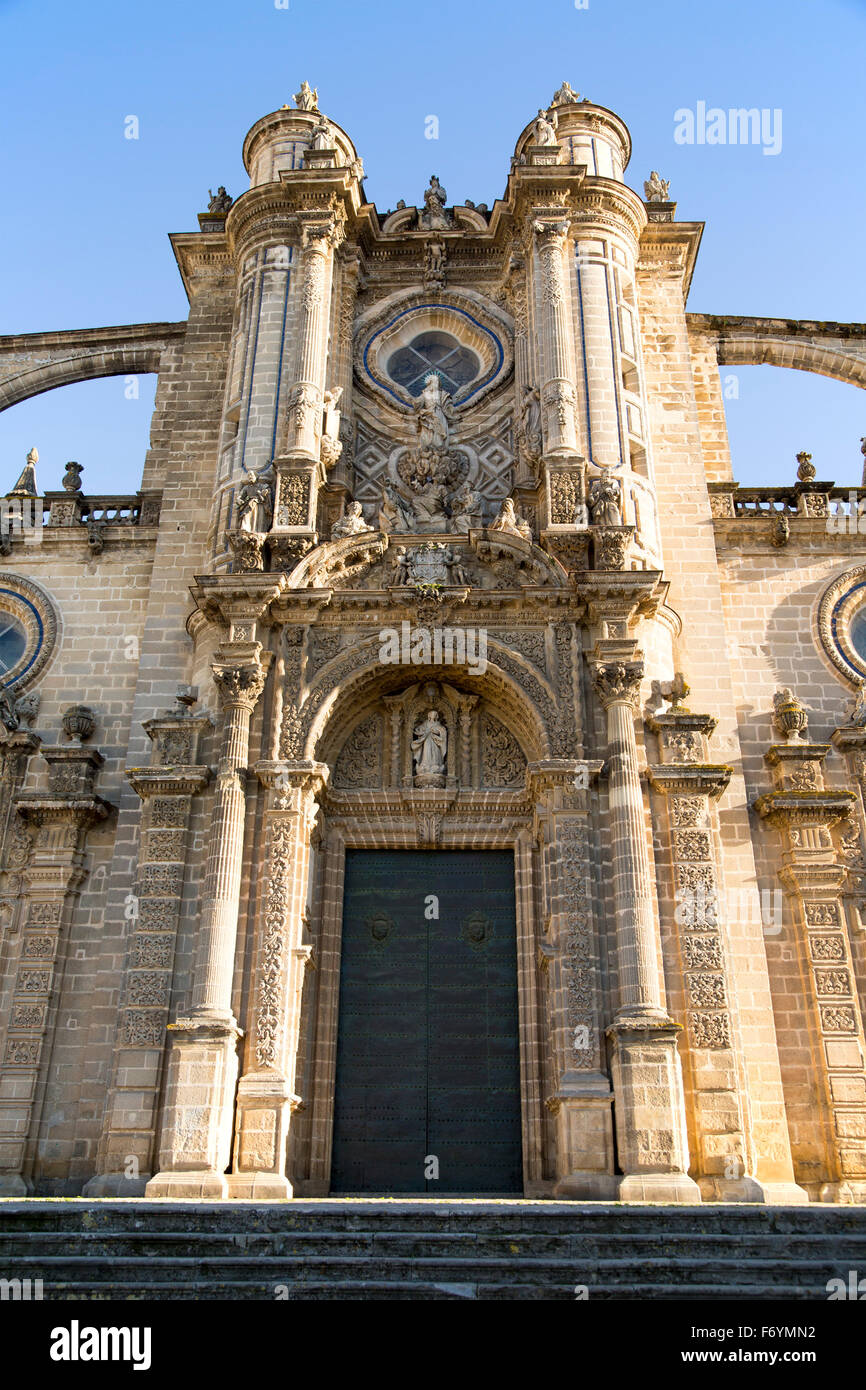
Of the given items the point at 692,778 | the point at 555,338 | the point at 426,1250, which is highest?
the point at 555,338

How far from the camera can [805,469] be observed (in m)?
19.3

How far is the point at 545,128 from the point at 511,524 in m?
8.03

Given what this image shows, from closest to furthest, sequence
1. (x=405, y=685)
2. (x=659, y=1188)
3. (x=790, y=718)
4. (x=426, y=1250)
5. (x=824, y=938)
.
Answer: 1. (x=426, y=1250)
2. (x=659, y=1188)
3. (x=824, y=938)
4. (x=790, y=718)
5. (x=405, y=685)

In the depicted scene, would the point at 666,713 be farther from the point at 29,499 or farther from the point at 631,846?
the point at 29,499

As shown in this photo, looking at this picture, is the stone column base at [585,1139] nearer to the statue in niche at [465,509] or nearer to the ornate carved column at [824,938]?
the ornate carved column at [824,938]

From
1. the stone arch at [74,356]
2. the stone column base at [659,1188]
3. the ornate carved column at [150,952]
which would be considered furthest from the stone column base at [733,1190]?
the stone arch at [74,356]

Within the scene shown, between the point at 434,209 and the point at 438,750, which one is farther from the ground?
the point at 434,209

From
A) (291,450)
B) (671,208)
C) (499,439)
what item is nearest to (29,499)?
(291,450)

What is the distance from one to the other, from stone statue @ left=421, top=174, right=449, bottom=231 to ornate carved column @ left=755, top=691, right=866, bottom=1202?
35.8 ft

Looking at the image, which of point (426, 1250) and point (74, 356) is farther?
point (74, 356)

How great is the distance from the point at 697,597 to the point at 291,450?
255 inches

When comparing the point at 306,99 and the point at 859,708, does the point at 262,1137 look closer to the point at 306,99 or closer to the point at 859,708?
the point at 859,708

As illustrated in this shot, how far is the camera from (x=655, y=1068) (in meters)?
13.1

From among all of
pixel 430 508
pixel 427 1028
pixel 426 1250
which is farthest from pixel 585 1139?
pixel 430 508
